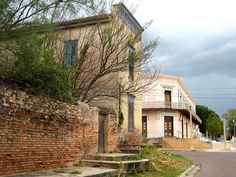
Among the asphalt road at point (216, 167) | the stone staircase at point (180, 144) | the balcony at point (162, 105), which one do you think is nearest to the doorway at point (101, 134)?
the asphalt road at point (216, 167)

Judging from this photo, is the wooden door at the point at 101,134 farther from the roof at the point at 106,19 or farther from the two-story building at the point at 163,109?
the two-story building at the point at 163,109

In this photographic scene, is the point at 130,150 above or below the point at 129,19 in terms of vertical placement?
below

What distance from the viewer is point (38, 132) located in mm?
11688

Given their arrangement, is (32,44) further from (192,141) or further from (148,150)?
(192,141)

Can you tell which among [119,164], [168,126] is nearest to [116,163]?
[119,164]

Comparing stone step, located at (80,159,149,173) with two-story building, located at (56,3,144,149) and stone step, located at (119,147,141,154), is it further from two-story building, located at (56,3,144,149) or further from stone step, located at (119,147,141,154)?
two-story building, located at (56,3,144,149)

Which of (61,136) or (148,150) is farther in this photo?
(148,150)

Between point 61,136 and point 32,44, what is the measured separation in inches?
129

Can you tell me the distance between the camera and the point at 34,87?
1196 cm

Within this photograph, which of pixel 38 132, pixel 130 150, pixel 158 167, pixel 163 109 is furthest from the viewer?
pixel 163 109

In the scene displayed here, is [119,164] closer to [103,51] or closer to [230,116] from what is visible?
[103,51]

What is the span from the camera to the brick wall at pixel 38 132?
10414 mm

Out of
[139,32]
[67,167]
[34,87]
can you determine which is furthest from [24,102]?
[139,32]

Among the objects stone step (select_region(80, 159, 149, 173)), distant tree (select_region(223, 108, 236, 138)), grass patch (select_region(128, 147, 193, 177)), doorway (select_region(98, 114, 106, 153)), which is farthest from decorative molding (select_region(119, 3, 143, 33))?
distant tree (select_region(223, 108, 236, 138))
